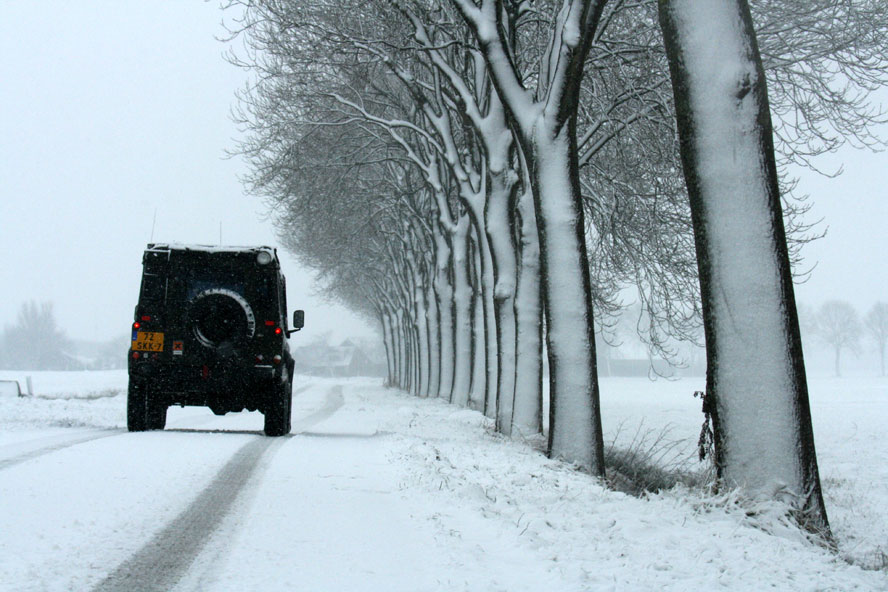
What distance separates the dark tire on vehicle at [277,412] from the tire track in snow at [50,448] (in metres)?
1.95

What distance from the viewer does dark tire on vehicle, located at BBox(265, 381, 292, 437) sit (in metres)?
12.3

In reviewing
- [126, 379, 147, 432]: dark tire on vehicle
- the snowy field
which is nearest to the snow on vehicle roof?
[126, 379, 147, 432]: dark tire on vehicle

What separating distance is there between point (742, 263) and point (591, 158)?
11371 millimetres

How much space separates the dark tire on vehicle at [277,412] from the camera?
12289mm

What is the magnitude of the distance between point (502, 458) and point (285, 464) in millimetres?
2304

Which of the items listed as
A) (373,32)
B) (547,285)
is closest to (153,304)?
(547,285)

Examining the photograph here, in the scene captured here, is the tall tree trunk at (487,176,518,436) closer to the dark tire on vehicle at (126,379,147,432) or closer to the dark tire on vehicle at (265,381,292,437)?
the dark tire on vehicle at (265,381,292,437)

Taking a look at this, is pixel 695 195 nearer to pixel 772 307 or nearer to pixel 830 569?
pixel 772 307

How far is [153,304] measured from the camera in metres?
11.8

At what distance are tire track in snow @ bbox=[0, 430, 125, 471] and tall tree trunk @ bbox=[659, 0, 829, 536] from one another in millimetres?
6162

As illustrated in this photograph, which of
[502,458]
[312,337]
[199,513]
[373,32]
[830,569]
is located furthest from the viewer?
[312,337]

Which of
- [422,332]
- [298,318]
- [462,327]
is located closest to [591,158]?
[298,318]

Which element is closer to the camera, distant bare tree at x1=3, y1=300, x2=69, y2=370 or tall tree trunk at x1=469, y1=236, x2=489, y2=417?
tall tree trunk at x1=469, y1=236, x2=489, y2=417

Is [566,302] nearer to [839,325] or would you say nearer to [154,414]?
[154,414]
